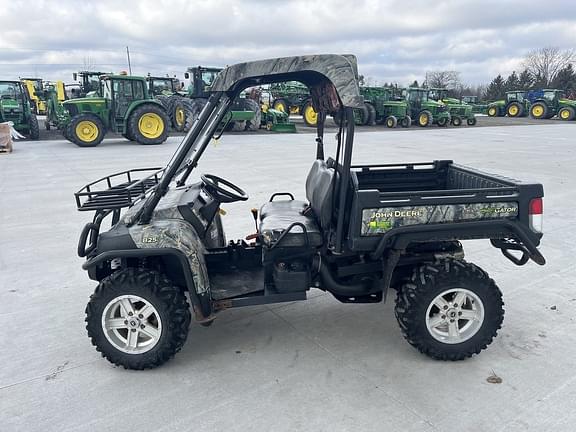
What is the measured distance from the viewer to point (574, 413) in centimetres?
242

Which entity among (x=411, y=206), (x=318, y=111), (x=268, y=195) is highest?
(x=318, y=111)

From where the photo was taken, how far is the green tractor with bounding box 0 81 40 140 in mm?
15845

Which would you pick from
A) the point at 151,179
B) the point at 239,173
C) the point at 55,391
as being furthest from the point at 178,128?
the point at 55,391

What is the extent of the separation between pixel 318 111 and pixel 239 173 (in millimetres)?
5854

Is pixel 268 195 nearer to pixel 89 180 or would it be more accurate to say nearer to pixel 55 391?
pixel 89 180

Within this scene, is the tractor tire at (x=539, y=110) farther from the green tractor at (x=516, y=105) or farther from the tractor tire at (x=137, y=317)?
the tractor tire at (x=137, y=317)

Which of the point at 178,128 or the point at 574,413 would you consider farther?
the point at 178,128

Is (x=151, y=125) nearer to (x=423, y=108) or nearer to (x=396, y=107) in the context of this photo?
(x=396, y=107)

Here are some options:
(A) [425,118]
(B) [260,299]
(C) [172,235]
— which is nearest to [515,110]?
(A) [425,118]

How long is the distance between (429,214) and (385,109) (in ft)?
78.7

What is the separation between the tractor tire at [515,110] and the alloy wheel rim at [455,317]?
38645 millimetres

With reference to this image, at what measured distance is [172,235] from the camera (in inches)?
109

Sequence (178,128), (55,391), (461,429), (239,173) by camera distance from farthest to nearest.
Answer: (178,128) → (239,173) → (55,391) → (461,429)

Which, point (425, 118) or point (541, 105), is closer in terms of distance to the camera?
point (425, 118)
